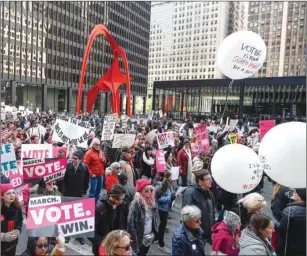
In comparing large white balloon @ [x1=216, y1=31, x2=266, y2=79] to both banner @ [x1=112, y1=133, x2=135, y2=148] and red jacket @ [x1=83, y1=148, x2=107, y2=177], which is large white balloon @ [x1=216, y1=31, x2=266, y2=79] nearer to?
banner @ [x1=112, y1=133, x2=135, y2=148]

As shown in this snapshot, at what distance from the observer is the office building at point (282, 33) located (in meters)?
130

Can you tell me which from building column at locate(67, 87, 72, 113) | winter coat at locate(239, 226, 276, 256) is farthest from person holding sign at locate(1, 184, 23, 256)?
building column at locate(67, 87, 72, 113)

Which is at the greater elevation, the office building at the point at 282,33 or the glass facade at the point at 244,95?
the office building at the point at 282,33

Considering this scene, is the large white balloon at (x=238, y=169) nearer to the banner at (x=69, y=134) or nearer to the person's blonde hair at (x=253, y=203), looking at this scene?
the person's blonde hair at (x=253, y=203)

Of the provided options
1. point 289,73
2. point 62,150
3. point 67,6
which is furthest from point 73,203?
point 289,73

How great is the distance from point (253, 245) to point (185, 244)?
762 mm

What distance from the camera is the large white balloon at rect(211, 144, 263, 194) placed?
4258mm

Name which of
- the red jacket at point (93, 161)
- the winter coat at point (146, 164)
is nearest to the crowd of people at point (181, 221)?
the red jacket at point (93, 161)

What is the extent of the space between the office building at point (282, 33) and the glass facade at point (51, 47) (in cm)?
6739

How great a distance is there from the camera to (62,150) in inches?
279

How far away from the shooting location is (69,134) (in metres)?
7.75

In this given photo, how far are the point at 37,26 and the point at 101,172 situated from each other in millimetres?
62057

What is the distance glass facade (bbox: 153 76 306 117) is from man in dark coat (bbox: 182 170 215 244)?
33749 mm

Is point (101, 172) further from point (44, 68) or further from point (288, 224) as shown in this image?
point (44, 68)
